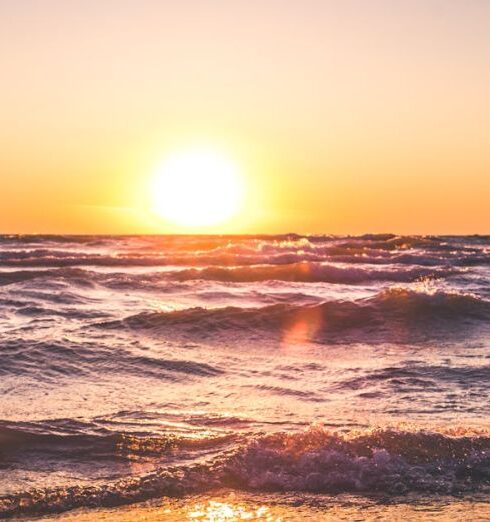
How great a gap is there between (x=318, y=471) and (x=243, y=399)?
2.39 metres

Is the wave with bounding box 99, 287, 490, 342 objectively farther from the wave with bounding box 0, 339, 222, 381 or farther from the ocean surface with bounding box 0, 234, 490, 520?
the wave with bounding box 0, 339, 222, 381

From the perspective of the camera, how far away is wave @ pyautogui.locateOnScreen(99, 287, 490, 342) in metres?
12.4

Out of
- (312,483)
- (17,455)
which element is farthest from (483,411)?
(17,455)

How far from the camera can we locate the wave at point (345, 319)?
12375 mm

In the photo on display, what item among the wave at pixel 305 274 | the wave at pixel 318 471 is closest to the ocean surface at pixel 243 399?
the wave at pixel 318 471

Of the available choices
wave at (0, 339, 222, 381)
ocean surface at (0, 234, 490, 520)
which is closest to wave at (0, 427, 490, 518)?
ocean surface at (0, 234, 490, 520)

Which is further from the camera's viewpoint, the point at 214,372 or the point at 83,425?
the point at 214,372

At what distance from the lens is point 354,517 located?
4.46 metres

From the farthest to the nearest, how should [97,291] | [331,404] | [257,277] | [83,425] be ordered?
[257,277] → [97,291] → [331,404] → [83,425]

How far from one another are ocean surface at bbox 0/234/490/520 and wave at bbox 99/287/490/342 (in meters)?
0.06

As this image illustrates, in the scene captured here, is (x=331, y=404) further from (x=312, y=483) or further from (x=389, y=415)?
(x=312, y=483)

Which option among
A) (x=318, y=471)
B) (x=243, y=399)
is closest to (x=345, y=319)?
(x=243, y=399)

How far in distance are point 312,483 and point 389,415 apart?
1970 millimetres

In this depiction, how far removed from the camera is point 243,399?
24.7 feet
